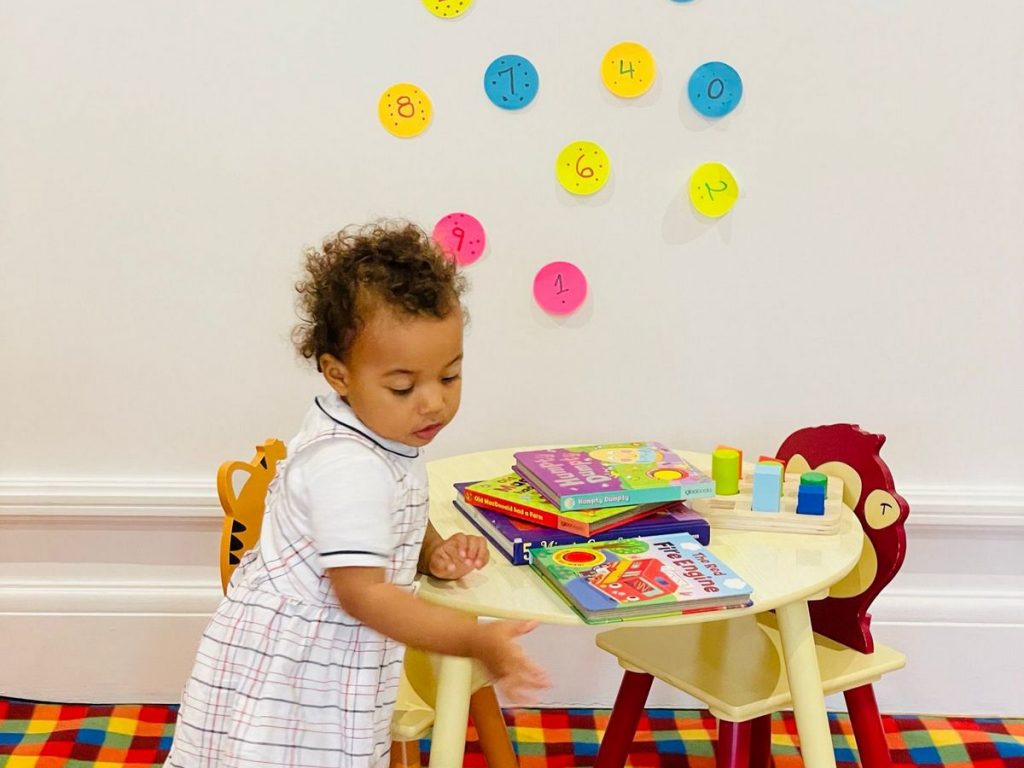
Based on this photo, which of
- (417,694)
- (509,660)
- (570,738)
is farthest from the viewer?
(570,738)

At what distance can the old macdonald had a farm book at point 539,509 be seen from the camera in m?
1.35

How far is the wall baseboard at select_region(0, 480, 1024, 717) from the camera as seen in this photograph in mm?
2006

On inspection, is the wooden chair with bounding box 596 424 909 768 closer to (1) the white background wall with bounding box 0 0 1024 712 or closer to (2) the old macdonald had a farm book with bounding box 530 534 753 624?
(2) the old macdonald had a farm book with bounding box 530 534 753 624

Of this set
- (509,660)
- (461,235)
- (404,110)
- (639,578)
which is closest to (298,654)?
(509,660)

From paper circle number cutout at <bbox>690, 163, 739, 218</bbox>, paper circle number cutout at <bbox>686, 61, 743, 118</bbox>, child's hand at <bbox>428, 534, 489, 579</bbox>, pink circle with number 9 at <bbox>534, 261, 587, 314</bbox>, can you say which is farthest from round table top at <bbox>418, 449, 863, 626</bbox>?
paper circle number cutout at <bbox>686, 61, 743, 118</bbox>

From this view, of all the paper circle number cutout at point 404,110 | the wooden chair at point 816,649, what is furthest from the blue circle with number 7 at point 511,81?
the wooden chair at point 816,649

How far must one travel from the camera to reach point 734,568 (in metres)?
1.31

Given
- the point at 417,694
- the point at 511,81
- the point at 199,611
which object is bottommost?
the point at 199,611

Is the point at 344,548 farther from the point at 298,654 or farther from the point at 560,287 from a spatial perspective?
the point at 560,287

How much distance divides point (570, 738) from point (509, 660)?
95 centimetres

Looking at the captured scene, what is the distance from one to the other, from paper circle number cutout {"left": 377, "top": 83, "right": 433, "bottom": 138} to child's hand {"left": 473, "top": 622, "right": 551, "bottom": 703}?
1004 millimetres

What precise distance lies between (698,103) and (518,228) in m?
0.36

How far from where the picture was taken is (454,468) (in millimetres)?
1680

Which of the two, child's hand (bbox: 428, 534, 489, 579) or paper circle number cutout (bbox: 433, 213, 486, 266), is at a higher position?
paper circle number cutout (bbox: 433, 213, 486, 266)
